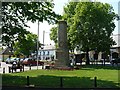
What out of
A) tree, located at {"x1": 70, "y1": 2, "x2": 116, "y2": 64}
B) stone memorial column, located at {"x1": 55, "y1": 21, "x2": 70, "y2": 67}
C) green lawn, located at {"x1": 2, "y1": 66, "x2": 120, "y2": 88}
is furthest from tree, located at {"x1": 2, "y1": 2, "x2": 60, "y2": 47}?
tree, located at {"x1": 70, "y1": 2, "x2": 116, "y2": 64}

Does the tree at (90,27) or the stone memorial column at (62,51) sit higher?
the tree at (90,27)

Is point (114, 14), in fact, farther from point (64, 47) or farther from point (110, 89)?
point (110, 89)

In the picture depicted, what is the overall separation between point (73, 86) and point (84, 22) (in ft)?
115

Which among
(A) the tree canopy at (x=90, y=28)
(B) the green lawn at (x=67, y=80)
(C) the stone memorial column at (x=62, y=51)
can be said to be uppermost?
(A) the tree canopy at (x=90, y=28)

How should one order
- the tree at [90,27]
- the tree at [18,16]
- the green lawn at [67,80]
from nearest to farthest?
the green lawn at [67,80] < the tree at [18,16] < the tree at [90,27]

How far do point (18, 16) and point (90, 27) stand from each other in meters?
29.9

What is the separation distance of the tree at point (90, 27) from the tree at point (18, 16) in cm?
2827

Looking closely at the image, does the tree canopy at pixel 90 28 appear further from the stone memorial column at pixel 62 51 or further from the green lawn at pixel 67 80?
the green lawn at pixel 67 80

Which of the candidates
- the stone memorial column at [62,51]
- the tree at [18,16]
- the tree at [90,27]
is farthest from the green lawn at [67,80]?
the tree at [90,27]

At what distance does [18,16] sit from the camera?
23375 mm

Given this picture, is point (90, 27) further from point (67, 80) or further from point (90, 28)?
point (67, 80)

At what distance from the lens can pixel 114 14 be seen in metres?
57.7

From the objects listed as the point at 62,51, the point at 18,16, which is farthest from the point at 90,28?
the point at 18,16

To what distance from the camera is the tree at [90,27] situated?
52281 millimetres
